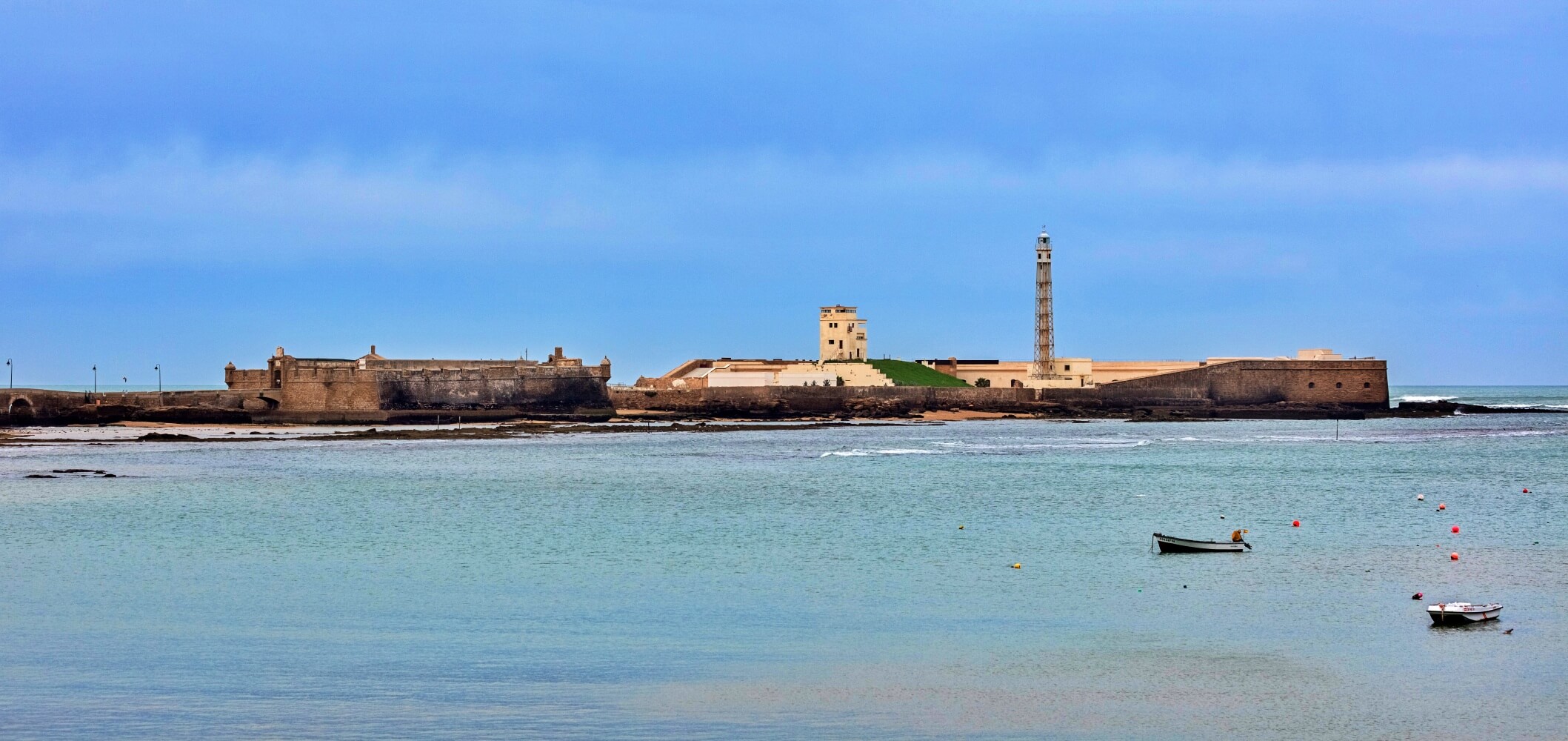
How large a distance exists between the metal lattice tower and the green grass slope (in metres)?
5.25

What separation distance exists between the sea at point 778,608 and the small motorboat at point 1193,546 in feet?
1.01

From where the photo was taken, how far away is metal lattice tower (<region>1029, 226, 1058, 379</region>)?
8012 cm

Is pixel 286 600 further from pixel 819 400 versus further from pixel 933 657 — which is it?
pixel 819 400

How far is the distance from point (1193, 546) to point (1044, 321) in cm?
6158

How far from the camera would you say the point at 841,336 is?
294 ft

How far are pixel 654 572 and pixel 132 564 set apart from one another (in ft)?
22.2

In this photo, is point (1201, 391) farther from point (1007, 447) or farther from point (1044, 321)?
point (1007, 447)

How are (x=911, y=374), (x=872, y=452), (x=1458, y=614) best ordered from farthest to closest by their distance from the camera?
1. (x=911, y=374)
2. (x=872, y=452)
3. (x=1458, y=614)

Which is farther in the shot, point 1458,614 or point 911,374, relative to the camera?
point 911,374

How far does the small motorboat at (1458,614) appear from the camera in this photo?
1455 cm

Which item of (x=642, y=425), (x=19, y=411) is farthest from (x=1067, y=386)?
(x=19, y=411)

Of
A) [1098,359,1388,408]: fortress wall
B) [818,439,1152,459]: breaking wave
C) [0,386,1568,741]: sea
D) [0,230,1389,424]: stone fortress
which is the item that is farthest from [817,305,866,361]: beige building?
[0,386,1568,741]: sea

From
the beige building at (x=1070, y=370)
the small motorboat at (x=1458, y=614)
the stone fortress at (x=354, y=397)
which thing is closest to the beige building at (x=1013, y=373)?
the beige building at (x=1070, y=370)

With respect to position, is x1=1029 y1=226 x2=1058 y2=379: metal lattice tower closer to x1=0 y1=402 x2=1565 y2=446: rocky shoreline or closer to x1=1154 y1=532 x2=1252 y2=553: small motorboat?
x1=0 y1=402 x2=1565 y2=446: rocky shoreline
